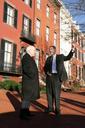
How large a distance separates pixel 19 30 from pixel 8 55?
321cm

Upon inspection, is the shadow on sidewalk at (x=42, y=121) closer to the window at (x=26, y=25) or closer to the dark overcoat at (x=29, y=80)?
the dark overcoat at (x=29, y=80)

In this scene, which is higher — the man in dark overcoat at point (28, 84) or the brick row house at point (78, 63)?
the brick row house at point (78, 63)

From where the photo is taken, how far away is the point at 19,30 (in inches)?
1260

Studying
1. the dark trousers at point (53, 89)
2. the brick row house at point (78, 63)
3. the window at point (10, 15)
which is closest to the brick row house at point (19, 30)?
the window at point (10, 15)

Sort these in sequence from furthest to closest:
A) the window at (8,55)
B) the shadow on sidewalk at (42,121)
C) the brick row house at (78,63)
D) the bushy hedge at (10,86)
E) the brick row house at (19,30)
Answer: the brick row house at (78,63)
the brick row house at (19,30)
the window at (8,55)
the bushy hedge at (10,86)
the shadow on sidewalk at (42,121)

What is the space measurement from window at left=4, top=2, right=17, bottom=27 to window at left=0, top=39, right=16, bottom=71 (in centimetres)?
178

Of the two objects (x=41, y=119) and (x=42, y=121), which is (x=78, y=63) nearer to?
(x=41, y=119)

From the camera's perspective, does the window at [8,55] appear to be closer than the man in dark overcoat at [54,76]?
No

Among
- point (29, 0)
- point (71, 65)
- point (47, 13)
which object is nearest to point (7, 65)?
point (29, 0)

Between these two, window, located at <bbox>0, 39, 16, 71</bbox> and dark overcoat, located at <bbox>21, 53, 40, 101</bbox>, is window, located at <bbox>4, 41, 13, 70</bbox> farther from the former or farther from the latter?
dark overcoat, located at <bbox>21, 53, 40, 101</bbox>

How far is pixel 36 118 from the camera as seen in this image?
989 cm

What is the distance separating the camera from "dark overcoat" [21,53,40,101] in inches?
386

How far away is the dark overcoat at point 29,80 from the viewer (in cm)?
981

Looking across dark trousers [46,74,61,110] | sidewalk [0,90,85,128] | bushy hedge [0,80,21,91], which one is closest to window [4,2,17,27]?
bushy hedge [0,80,21,91]
